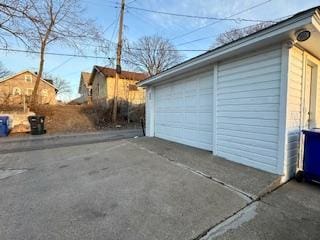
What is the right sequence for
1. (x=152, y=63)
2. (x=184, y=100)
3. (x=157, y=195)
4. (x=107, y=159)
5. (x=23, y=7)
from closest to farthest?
(x=157, y=195) → (x=107, y=159) → (x=184, y=100) → (x=23, y=7) → (x=152, y=63)

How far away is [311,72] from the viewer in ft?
15.0

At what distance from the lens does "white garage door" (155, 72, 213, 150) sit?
580cm

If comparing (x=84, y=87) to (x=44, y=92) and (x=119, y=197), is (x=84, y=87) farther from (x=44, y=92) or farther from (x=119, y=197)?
(x=119, y=197)

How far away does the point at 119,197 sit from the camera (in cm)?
305

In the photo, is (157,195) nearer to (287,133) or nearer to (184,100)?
(287,133)

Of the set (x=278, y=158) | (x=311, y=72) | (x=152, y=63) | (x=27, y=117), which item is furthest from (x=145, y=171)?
(x=152, y=63)

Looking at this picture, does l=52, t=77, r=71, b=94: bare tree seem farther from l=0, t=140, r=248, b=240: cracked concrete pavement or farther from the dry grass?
l=0, t=140, r=248, b=240: cracked concrete pavement

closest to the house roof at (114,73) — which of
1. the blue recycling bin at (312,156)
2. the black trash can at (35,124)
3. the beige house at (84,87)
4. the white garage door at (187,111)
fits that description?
the beige house at (84,87)

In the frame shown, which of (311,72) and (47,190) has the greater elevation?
(311,72)

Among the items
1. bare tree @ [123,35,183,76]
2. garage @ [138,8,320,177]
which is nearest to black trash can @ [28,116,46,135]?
garage @ [138,8,320,177]

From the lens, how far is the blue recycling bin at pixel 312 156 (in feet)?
11.5

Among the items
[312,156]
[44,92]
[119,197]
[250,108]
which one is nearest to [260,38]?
[250,108]

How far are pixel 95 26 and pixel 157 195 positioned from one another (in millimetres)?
13407

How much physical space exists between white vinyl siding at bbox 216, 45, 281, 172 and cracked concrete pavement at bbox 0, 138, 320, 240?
0.39 metres
